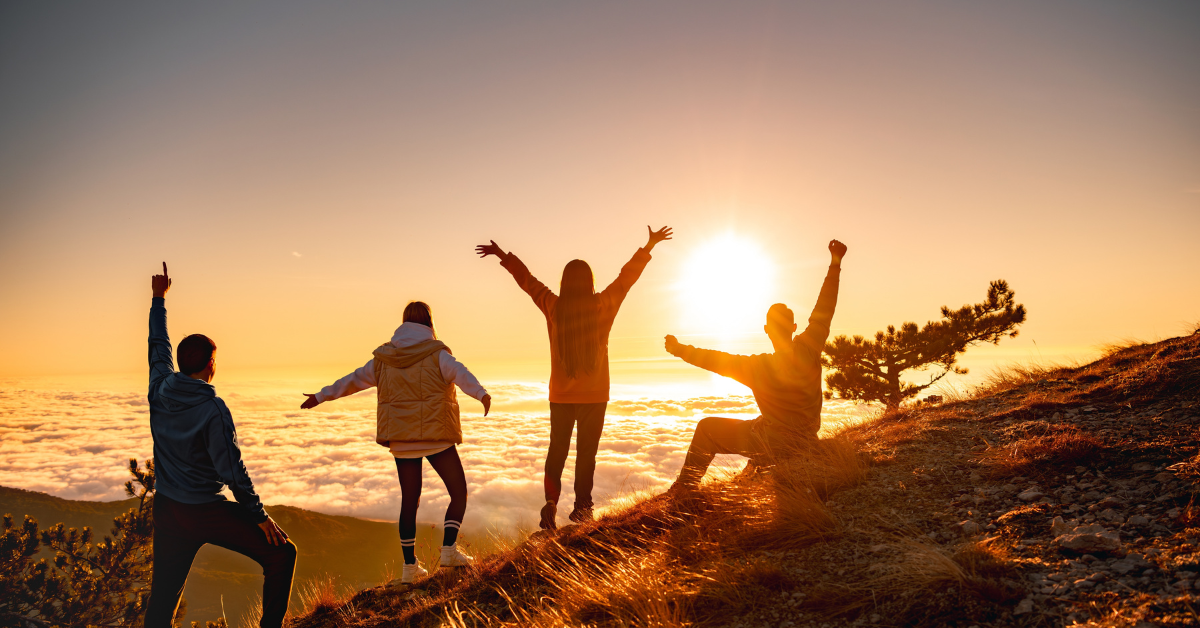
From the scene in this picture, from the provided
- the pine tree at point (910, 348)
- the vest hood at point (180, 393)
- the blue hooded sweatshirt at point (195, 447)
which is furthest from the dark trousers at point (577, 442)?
the pine tree at point (910, 348)

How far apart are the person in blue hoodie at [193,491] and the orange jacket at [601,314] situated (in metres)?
2.51

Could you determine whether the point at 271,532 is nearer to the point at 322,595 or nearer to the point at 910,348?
the point at 322,595

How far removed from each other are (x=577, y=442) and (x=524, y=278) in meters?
1.73

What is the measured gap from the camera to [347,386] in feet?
15.8

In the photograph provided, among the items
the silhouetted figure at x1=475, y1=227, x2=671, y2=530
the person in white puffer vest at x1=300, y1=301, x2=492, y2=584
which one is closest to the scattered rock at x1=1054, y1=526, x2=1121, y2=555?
the silhouetted figure at x1=475, y1=227, x2=671, y2=530

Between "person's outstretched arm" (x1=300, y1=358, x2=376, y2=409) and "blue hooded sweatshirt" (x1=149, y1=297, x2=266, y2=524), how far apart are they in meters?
0.94

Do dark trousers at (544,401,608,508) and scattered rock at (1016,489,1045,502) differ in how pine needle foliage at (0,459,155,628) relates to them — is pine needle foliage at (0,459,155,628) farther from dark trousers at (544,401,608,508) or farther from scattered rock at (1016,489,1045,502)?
scattered rock at (1016,489,1045,502)

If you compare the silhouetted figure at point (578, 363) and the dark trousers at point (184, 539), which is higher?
the silhouetted figure at point (578, 363)

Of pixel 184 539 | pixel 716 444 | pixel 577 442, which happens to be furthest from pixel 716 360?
pixel 184 539

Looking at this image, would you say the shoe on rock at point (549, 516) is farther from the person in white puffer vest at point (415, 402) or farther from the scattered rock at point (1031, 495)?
the scattered rock at point (1031, 495)

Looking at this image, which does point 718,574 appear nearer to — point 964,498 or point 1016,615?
point 1016,615

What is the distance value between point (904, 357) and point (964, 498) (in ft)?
51.7

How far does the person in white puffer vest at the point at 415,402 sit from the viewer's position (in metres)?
4.70

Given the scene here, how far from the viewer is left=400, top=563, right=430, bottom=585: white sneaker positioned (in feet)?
17.2
